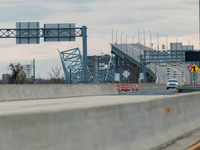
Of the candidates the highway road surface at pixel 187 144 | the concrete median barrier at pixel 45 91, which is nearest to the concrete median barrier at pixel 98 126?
the highway road surface at pixel 187 144

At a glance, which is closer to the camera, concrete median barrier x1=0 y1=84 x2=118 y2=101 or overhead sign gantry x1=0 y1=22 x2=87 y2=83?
concrete median barrier x1=0 y1=84 x2=118 y2=101

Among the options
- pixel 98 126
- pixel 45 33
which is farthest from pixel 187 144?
pixel 45 33

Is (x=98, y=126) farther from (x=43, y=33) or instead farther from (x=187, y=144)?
(x=43, y=33)

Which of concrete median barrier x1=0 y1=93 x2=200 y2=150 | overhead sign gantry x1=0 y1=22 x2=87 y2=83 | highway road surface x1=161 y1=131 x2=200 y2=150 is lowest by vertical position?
highway road surface x1=161 y1=131 x2=200 y2=150

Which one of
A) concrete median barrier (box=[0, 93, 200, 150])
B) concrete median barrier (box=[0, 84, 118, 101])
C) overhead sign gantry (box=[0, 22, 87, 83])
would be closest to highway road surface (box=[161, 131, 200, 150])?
concrete median barrier (box=[0, 93, 200, 150])

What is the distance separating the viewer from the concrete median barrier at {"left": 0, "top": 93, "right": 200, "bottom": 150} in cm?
530

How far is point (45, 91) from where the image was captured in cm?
2628

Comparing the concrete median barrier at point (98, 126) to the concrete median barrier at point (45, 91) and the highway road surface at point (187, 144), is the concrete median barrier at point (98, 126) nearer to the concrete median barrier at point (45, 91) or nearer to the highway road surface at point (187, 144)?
the highway road surface at point (187, 144)

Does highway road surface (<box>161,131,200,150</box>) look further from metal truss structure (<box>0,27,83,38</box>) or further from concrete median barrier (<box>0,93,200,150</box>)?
metal truss structure (<box>0,27,83,38</box>)

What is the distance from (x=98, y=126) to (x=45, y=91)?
19.7 metres

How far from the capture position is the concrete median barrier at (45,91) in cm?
2298

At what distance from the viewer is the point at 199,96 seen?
13.0 meters

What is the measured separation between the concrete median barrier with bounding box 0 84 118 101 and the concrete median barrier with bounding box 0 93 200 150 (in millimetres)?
14113

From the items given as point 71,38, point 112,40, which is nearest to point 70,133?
point 71,38
